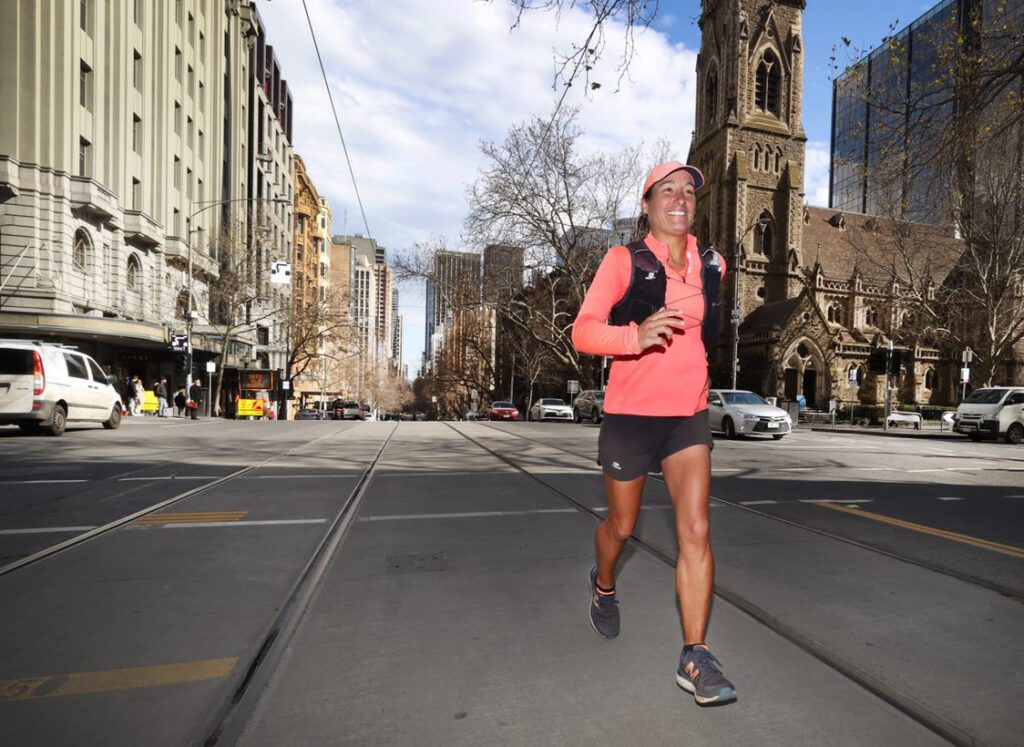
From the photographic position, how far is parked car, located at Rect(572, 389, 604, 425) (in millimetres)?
28033

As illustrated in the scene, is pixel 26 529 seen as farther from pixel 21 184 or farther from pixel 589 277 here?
pixel 589 277

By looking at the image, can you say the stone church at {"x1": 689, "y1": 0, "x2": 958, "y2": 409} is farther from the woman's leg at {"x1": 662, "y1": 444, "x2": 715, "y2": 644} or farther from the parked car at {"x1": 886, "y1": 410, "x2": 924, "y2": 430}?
the woman's leg at {"x1": 662, "y1": 444, "x2": 715, "y2": 644}

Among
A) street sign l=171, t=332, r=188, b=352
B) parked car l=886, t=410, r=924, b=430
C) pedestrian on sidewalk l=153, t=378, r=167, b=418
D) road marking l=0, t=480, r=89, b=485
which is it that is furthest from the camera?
parked car l=886, t=410, r=924, b=430

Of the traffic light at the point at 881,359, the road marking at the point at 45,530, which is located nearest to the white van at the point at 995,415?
the traffic light at the point at 881,359

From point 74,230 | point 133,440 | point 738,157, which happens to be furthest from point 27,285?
point 738,157

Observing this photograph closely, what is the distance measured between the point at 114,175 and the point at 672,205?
33.9 meters

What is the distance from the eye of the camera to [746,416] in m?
19.0

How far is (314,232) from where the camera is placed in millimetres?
83750

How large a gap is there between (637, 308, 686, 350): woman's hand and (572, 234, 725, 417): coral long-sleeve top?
124 mm

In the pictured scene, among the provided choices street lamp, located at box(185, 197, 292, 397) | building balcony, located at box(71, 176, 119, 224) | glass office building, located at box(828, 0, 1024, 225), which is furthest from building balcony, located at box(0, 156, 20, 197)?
glass office building, located at box(828, 0, 1024, 225)

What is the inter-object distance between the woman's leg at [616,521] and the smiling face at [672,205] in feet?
3.37

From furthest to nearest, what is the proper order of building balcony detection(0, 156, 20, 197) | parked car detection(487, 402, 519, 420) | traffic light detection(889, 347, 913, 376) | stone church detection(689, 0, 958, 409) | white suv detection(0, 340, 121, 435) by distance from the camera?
stone church detection(689, 0, 958, 409) < parked car detection(487, 402, 519, 420) < traffic light detection(889, 347, 913, 376) < building balcony detection(0, 156, 20, 197) < white suv detection(0, 340, 121, 435)

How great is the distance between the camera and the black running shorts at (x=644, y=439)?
8.91ft

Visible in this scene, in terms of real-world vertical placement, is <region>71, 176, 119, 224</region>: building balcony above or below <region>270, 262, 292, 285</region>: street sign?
above
